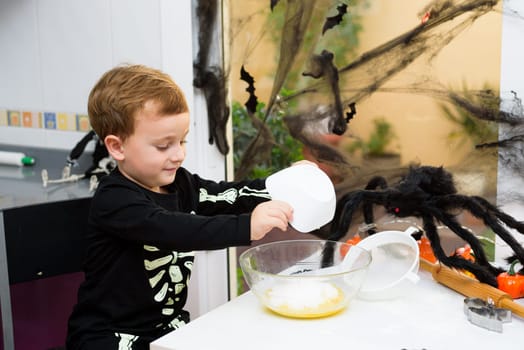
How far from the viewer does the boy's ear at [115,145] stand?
121cm

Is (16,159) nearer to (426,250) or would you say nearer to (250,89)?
(250,89)

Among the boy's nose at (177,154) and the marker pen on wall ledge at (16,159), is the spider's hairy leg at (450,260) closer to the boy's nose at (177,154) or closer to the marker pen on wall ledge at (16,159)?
the boy's nose at (177,154)

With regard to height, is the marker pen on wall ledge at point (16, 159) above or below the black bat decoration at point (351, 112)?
below

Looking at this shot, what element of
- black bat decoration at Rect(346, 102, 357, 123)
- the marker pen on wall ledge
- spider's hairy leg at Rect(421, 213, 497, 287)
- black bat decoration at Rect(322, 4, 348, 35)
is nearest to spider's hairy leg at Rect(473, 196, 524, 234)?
spider's hairy leg at Rect(421, 213, 497, 287)

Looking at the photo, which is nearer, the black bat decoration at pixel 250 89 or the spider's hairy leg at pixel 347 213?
the spider's hairy leg at pixel 347 213

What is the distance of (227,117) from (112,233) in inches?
24.0

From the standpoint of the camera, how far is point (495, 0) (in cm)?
136

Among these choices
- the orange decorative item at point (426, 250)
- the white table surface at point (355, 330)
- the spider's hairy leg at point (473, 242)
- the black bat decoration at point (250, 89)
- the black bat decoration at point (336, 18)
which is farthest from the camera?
the black bat decoration at point (250, 89)

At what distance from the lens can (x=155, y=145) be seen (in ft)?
3.90

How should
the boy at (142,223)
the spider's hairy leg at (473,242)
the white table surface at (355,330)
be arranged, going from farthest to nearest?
the spider's hairy leg at (473,242), the boy at (142,223), the white table surface at (355,330)

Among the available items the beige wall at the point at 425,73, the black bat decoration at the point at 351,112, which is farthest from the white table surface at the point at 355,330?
the black bat decoration at the point at 351,112

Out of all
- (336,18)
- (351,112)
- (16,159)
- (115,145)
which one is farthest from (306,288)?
(16,159)

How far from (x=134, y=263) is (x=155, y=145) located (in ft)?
0.75

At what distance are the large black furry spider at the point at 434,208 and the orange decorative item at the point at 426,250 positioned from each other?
37 millimetres
